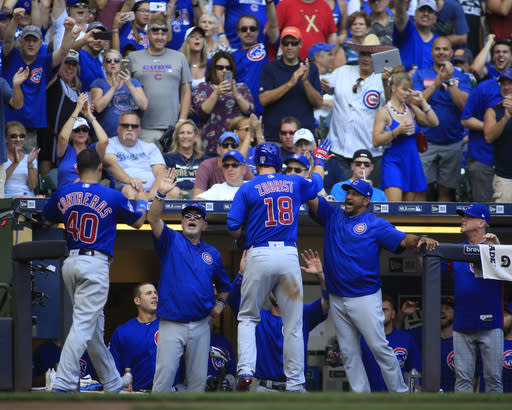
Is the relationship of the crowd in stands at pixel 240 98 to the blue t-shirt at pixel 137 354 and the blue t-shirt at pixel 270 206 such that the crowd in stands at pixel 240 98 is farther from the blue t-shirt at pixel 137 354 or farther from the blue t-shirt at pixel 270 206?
the blue t-shirt at pixel 137 354

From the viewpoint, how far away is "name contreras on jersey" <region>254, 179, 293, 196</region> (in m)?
7.25

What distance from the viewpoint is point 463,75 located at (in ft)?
36.6

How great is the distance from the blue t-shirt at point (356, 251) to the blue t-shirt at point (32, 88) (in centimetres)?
403

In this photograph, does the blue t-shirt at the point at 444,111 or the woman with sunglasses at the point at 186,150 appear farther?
the blue t-shirt at the point at 444,111

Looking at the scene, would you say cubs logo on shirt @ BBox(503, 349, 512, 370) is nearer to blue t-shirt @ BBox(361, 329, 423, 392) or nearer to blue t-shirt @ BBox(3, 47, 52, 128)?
blue t-shirt @ BBox(361, 329, 423, 392)

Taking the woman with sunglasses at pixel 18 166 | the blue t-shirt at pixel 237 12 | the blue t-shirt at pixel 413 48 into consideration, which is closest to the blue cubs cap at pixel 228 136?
the woman with sunglasses at pixel 18 166

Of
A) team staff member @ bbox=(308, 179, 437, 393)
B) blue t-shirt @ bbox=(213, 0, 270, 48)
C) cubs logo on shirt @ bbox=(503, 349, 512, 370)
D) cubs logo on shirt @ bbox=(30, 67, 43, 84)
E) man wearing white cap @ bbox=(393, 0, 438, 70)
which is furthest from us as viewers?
blue t-shirt @ bbox=(213, 0, 270, 48)

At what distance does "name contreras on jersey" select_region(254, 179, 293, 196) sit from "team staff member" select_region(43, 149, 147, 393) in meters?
1.03

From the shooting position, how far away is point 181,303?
732 centimetres

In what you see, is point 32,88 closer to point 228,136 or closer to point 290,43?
point 228,136

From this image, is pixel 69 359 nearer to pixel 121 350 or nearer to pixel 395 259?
pixel 121 350

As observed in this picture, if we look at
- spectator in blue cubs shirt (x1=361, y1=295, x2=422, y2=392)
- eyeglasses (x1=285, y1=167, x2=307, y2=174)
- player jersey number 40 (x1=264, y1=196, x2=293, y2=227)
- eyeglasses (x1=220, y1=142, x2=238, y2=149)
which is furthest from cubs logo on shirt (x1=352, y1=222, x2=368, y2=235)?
eyeglasses (x1=220, y1=142, x2=238, y2=149)

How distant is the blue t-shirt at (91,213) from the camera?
280 inches

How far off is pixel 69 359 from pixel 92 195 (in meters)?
1.31
